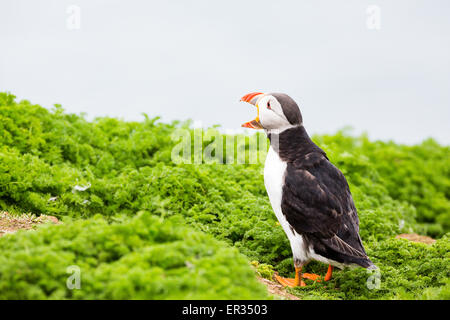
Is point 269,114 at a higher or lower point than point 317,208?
higher

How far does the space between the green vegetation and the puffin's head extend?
164 centimetres

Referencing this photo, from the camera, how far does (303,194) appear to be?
21.1 feet

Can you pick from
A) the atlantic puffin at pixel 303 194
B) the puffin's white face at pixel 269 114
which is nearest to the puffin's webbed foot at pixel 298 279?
the atlantic puffin at pixel 303 194

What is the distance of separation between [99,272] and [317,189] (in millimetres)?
3102

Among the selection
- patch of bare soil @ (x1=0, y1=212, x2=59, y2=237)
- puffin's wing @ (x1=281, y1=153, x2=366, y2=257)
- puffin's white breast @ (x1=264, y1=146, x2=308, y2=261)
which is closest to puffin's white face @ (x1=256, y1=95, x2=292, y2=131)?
puffin's white breast @ (x1=264, y1=146, x2=308, y2=261)

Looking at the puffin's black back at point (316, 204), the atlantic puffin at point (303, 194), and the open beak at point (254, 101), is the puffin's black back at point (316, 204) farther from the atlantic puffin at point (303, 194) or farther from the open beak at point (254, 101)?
the open beak at point (254, 101)

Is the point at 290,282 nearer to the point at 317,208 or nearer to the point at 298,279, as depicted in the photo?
the point at 298,279

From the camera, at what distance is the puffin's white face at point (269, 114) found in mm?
6594

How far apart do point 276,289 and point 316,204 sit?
1140mm

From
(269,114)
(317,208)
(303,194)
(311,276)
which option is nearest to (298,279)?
(311,276)

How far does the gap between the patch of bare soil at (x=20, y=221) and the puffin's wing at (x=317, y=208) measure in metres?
3.26

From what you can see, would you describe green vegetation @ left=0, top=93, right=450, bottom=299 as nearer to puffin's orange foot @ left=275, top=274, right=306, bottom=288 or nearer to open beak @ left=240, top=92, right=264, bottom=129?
puffin's orange foot @ left=275, top=274, right=306, bottom=288

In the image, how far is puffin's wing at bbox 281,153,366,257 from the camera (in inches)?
253
